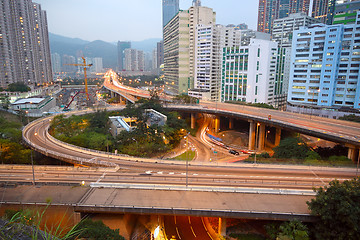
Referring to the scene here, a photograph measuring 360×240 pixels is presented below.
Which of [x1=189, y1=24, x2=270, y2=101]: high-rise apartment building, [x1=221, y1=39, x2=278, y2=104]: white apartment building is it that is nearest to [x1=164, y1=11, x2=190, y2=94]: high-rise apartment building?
[x1=189, y1=24, x2=270, y2=101]: high-rise apartment building

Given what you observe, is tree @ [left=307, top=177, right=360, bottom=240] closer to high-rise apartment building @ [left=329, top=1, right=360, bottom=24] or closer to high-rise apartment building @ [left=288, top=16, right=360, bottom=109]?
high-rise apartment building @ [left=288, top=16, right=360, bottom=109]

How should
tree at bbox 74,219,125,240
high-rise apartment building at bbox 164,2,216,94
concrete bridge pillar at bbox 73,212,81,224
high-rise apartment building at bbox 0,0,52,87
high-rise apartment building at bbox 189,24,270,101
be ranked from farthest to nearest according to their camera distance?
high-rise apartment building at bbox 164,2,216,94 < high-rise apartment building at bbox 0,0,52,87 < high-rise apartment building at bbox 189,24,270,101 < concrete bridge pillar at bbox 73,212,81,224 < tree at bbox 74,219,125,240

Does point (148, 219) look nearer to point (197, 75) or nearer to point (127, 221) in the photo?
point (127, 221)

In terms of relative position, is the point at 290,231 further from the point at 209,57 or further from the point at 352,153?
the point at 209,57

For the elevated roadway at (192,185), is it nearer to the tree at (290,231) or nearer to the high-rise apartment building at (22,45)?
the tree at (290,231)

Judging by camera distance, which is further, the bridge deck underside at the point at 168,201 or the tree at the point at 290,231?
the bridge deck underside at the point at 168,201

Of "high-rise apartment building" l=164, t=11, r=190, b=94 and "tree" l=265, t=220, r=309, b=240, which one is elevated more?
"high-rise apartment building" l=164, t=11, r=190, b=94

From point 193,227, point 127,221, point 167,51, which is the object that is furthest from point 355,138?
point 167,51

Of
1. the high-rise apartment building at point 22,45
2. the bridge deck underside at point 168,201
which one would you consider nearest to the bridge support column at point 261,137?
the bridge deck underside at point 168,201

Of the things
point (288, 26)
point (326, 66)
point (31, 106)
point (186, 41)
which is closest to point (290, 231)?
point (326, 66)
